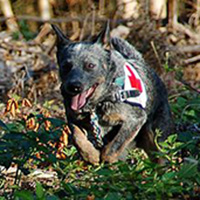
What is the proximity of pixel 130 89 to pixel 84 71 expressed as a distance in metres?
0.44

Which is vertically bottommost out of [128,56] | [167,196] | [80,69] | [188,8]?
[188,8]

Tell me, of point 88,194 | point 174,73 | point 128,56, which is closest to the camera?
point 88,194

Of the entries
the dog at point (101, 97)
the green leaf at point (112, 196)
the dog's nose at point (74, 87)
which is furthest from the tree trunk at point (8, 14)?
the green leaf at point (112, 196)

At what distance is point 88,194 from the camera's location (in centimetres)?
354

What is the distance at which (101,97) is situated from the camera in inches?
227

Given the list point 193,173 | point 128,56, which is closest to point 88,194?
point 193,173

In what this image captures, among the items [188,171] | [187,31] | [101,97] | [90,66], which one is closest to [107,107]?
[101,97]

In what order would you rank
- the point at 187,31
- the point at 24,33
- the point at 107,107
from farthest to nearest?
the point at 24,33
the point at 187,31
the point at 107,107

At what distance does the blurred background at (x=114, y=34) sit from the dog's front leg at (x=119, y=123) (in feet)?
12.7

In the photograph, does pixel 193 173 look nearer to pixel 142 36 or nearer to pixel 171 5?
pixel 142 36

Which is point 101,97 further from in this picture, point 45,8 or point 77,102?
point 45,8

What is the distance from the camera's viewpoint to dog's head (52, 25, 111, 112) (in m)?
5.52

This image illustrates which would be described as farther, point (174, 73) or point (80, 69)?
point (174, 73)

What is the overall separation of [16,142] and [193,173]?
140 cm
